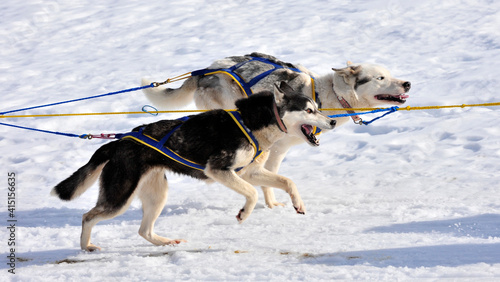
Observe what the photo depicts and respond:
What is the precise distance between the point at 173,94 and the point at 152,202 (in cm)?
186

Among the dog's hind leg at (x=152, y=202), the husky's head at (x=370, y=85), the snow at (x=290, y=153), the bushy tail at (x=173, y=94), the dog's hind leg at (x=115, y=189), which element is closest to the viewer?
the snow at (x=290, y=153)

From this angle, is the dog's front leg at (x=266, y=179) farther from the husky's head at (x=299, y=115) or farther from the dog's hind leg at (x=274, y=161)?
the dog's hind leg at (x=274, y=161)

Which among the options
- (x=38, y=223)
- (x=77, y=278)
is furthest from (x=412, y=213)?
(x=38, y=223)

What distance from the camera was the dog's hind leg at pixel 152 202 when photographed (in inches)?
183

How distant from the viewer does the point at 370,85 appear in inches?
220

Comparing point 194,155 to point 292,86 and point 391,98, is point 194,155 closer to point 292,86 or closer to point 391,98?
point 292,86

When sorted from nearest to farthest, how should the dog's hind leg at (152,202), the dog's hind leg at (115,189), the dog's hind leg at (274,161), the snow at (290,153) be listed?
the snow at (290,153), the dog's hind leg at (115,189), the dog's hind leg at (152,202), the dog's hind leg at (274,161)

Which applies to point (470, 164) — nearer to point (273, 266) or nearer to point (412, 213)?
point (412, 213)

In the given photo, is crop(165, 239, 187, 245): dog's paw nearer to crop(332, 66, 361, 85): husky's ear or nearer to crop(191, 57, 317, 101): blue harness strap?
crop(191, 57, 317, 101): blue harness strap

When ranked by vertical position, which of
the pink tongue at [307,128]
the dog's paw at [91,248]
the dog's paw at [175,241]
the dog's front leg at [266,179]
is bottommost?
the dog's paw at [175,241]

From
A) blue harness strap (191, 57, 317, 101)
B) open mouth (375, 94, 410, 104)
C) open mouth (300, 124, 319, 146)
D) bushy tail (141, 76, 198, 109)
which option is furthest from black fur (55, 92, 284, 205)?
bushy tail (141, 76, 198, 109)

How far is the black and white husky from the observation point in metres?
4.36

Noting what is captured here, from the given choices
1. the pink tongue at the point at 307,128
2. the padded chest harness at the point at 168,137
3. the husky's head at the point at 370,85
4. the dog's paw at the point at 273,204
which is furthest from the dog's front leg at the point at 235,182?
the husky's head at the point at 370,85

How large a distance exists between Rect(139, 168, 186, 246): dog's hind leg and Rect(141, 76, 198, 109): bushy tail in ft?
5.61
